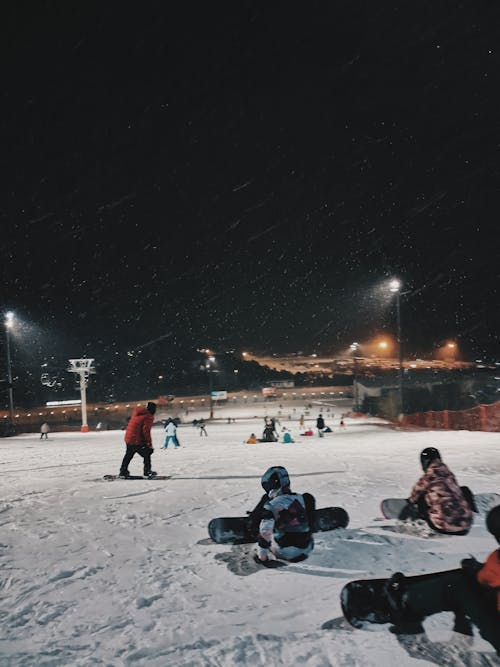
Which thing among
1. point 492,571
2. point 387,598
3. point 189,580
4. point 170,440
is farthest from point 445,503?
point 170,440

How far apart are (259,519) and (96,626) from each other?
2112mm

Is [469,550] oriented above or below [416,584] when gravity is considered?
below

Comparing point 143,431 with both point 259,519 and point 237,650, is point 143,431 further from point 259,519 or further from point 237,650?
point 237,650

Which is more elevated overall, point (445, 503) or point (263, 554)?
point (445, 503)

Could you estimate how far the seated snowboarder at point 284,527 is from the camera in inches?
205

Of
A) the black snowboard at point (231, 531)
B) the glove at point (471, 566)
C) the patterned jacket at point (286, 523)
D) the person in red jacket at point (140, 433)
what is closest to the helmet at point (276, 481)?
the patterned jacket at point (286, 523)

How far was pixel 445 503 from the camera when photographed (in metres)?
5.89

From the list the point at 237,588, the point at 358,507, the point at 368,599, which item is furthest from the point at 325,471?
the point at 368,599

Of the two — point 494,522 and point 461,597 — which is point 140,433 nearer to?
point 461,597

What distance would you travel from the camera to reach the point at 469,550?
5578mm

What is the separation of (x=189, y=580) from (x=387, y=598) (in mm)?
2158

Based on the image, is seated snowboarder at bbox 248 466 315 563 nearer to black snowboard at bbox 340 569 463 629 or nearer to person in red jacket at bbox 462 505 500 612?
black snowboard at bbox 340 569 463 629

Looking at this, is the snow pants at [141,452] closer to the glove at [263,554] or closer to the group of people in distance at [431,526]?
the group of people in distance at [431,526]

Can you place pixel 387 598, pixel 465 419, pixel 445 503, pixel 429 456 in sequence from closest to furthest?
pixel 387 598 → pixel 445 503 → pixel 429 456 → pixel 465 419
